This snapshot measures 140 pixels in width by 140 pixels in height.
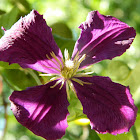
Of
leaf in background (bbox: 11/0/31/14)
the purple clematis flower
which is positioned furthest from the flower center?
leaf in background (bbox: 11/0/31/14)

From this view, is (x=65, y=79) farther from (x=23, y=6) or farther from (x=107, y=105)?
(x=23, y=6)

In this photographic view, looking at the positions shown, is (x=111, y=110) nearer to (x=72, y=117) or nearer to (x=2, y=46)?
(x=72, y=117)

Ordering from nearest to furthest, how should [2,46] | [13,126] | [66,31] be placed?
[2,46] < [66,31] < [13,126]

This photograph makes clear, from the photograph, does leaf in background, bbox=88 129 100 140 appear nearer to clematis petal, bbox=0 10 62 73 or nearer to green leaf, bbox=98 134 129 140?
green leaf, bbox=98 134 129 140

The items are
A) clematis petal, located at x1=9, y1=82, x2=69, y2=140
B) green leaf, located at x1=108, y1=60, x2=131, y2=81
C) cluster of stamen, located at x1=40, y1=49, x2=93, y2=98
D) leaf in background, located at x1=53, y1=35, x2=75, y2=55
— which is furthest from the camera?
green leaf, located at x1=108, y1=60, x2=131, y2=81

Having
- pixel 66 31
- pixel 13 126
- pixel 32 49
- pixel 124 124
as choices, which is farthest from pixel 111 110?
pixel 13 126

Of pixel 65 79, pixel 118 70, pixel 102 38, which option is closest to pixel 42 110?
pixel 65 79

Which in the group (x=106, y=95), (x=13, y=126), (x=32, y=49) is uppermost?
(x=32, y=49)

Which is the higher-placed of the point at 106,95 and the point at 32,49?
the point at 32,49
